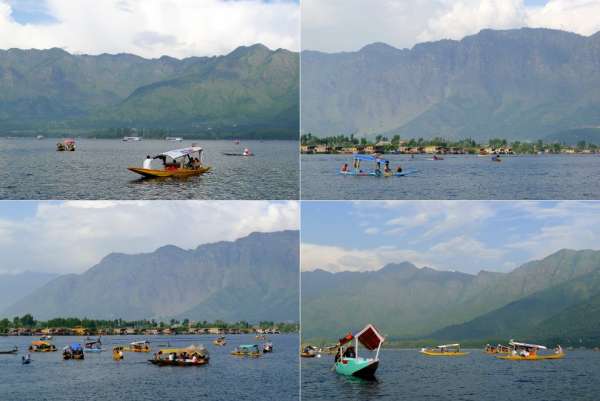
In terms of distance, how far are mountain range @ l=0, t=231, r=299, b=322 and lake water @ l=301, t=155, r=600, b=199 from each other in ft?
67.4

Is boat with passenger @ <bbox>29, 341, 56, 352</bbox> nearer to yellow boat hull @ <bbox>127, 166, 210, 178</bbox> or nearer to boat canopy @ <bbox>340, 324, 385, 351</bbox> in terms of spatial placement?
yellow boat hull @ <bbox>127, 166, 210, 178</bbox>

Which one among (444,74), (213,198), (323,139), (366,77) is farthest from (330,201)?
(444,74)

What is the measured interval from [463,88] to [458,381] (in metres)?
99.1

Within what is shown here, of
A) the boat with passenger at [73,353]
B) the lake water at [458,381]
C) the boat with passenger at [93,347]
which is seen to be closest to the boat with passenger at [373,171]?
the lake water at [458,381]

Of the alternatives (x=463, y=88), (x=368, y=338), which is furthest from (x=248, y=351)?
(x=463, y=88)

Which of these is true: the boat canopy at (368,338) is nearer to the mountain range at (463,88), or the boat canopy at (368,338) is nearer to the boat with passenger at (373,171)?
the boat with passenger at (373,171)

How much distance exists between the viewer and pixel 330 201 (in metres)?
44.3

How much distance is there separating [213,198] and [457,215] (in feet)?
52.1

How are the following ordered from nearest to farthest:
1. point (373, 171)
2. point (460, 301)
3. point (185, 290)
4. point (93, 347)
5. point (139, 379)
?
1. point (139, 379)
2. point (373, 171)
3. point (93, 347)
4. point (460, 301)
5. point (185, 290)

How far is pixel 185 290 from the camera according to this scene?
97.2 metres

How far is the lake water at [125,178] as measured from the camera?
136 feet

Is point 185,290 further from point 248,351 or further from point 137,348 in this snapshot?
point 137,348

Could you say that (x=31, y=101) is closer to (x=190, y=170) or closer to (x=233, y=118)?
(x=233, y=118)

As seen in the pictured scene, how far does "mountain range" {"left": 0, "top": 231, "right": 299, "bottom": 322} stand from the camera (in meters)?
80.9
